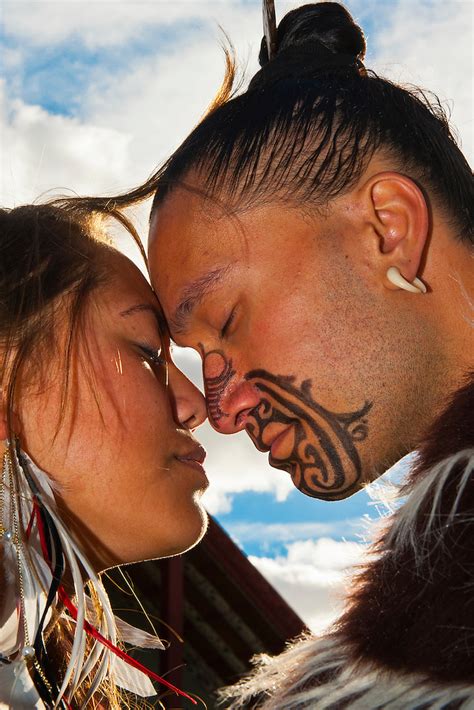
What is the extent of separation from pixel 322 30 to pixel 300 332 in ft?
3.72

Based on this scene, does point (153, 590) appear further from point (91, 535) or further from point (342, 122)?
point (342, 122)

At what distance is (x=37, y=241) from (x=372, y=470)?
1289 mm

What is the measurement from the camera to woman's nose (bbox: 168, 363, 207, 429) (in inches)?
115

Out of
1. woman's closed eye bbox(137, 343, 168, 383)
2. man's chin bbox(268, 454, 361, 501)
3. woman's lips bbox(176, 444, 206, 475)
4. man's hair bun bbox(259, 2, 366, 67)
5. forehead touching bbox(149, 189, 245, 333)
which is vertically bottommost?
man's chin bbox(268, 454, 361, 501)

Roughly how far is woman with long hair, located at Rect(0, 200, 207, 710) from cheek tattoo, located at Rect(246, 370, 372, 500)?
0.39 m

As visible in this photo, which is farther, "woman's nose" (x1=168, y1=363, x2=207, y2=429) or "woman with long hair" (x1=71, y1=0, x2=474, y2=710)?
"woman's nose" (x1=168, y1=363, x2=207, y2=429)

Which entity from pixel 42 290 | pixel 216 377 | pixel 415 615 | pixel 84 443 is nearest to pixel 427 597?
pixel 415 615

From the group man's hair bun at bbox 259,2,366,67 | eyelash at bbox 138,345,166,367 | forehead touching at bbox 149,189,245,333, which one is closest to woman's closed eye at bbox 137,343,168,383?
eyelash at bbox 138,345,166,367

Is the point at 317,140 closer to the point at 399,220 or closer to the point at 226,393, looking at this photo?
the point at 399,220

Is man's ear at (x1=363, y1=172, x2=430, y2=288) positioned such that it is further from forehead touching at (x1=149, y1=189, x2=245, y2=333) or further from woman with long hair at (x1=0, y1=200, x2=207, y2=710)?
woman with long hair at (x1=0, y1=200, x2=207, y2=710)

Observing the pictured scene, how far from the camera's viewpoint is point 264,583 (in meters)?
8.09

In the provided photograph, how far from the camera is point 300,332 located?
8.06ft

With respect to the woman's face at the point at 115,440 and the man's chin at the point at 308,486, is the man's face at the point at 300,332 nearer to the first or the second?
the man's chin at the point at 308,486

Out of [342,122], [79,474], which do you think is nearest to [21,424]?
[79,474]
